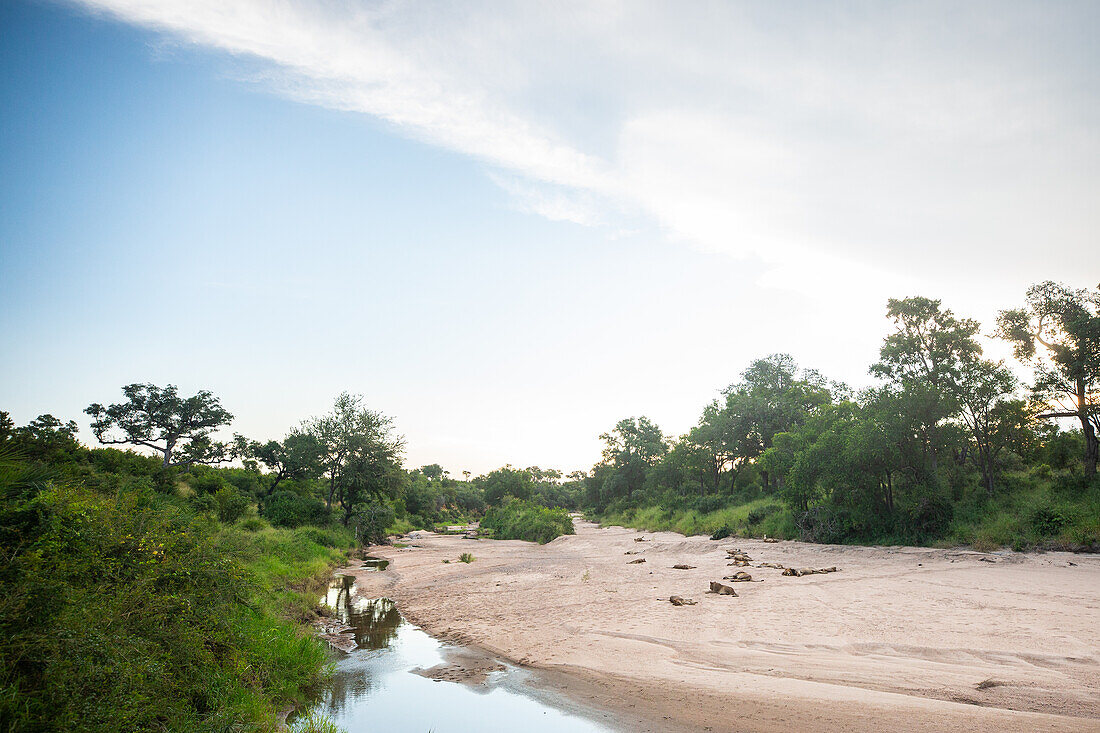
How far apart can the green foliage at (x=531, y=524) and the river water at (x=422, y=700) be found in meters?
40.8

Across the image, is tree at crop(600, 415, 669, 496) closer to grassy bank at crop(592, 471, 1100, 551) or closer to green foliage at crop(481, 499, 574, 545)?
green foliage at crop(481, 499, 574, 545)

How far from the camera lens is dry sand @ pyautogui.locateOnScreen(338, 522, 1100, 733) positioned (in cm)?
738

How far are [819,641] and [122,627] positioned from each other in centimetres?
1141

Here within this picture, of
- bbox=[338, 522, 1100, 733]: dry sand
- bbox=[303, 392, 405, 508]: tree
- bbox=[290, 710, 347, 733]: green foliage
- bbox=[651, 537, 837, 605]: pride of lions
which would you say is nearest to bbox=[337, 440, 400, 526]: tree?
bbox=[303, 392, 405, 508]: tree

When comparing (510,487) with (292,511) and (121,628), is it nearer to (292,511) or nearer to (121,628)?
(292,511)

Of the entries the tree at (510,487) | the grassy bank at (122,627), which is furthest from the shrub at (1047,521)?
the tree at (510,487)

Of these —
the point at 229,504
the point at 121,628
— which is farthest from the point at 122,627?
the point at 229,504

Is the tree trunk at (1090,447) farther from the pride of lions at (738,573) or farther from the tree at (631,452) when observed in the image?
the tree at (631,452)

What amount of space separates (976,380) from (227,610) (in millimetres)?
34890

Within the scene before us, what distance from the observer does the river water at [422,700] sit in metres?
8.12

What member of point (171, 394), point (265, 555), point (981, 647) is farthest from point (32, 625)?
point (171, 394)

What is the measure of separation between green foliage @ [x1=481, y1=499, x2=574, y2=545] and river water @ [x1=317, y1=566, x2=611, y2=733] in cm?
4083

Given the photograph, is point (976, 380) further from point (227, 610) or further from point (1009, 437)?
point (227, 610)

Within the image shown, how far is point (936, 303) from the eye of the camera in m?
35.9
